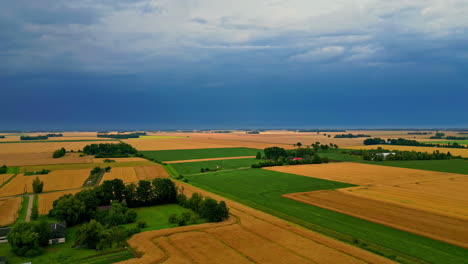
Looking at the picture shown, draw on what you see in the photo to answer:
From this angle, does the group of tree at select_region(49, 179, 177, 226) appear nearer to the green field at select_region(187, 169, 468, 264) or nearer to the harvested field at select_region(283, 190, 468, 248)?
the green field at select_region(187, 169, 468, 264)

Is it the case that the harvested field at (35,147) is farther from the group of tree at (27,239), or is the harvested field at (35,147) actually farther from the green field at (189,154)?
the group of tree at (27,239)

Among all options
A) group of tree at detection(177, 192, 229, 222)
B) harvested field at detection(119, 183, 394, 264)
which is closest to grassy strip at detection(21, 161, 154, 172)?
group of tree at detection(177, 192, 229, 222)

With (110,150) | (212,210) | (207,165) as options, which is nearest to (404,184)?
(212,210)

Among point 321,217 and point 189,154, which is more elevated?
point 189,154

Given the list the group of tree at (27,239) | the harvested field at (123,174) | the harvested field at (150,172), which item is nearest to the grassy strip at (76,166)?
the harvested field at (150,172)

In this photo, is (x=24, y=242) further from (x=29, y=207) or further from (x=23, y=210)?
(x=29, y=207)

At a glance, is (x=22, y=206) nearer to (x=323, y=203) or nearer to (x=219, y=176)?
(x=219, y=176)
